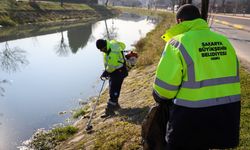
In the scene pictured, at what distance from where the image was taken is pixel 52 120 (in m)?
10.9

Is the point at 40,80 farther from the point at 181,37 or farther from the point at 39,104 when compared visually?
the point at 181,37

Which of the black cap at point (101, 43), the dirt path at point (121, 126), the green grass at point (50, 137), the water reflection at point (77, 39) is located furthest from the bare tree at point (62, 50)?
the black cap at point (101, 43)

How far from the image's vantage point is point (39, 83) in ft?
51.0

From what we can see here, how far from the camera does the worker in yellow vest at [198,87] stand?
3254 millimetres

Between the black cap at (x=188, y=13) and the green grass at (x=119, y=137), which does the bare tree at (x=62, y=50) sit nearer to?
the green grass at (x=119, y=137)

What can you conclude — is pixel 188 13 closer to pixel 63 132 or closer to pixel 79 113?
pixel 63 132

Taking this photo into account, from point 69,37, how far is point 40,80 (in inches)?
741

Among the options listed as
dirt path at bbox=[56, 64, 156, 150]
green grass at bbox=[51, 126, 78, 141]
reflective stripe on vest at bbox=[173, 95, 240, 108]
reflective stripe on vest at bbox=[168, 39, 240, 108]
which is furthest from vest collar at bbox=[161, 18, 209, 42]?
green grass at bbox=[51, 126, 78, 141]

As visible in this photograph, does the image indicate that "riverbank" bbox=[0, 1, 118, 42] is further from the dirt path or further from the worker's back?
the worker's back

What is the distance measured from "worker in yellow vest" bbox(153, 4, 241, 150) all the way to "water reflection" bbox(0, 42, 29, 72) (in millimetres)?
16641

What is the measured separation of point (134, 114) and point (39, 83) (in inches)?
319

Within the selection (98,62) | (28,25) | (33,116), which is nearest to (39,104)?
(33,116)

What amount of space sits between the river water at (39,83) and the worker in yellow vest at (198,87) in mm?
6426

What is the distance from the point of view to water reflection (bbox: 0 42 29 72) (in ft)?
64.6
